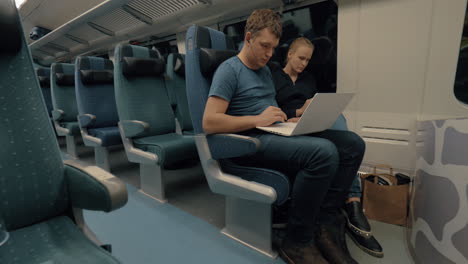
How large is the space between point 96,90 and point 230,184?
262cm

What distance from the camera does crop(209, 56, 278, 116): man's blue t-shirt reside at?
1.49 metres

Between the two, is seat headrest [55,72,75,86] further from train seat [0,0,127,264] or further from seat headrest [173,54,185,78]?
train seat [0,0,127,264]

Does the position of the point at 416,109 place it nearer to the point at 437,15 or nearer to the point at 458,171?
the point at 437,15

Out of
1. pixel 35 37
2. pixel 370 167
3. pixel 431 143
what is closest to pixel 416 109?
pixel 370 167

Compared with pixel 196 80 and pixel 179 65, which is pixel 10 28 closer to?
pixel 196 80

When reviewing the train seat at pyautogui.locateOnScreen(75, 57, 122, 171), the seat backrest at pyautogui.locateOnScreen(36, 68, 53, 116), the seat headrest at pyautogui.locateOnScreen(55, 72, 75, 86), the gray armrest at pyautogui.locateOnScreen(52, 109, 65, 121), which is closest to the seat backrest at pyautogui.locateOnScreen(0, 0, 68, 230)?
the train seat at pyautogui.locateOnScreen(75, 57, 122, 171)

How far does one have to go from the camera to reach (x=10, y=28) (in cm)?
89

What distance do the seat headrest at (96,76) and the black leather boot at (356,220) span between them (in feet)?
10.2

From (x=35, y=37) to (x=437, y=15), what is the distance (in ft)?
27.7

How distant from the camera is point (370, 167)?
239 centimetres

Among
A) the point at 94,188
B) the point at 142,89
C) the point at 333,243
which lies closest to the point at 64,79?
the point at 142,89

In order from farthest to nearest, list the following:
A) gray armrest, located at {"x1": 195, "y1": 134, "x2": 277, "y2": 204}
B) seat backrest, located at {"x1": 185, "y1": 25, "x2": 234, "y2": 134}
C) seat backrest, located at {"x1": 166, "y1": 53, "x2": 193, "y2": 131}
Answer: seat backrest, located at {"x1": 166, "y1": 53, "x2": 193, "y2": 131} → seat backrest, located at {"x1": 185, "y1": 25, "x2": 234, "y2": 134} → gray armrest, located at {"x1": 195, "y1": 134, "x2": 277, "y2": 204}

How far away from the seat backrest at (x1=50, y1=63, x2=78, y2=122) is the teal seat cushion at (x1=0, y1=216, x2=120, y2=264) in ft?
11.8

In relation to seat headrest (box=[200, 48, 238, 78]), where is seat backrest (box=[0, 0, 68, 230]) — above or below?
below
